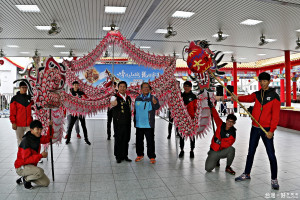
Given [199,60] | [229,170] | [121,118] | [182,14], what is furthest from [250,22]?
[121,118]

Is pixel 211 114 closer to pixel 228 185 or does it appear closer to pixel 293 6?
pixel 228 185

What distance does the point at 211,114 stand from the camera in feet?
11.9

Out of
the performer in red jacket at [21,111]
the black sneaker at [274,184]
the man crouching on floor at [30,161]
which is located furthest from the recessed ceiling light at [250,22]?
the man crouching on floor at [30,161]

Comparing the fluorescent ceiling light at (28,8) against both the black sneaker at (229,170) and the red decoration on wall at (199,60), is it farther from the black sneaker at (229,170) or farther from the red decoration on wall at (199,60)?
the black sneaker at (229,170)

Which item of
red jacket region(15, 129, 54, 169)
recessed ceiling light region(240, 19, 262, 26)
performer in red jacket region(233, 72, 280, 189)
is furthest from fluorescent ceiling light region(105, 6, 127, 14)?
performer in red jacket region(233, 72, 280, 189)

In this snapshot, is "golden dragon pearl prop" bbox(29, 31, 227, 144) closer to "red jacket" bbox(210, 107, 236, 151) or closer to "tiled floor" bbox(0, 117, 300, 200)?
"red jacket" bbox(210, 107, 236, 151)

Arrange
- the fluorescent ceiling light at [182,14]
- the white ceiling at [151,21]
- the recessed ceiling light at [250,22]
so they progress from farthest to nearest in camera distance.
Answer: the recessed ceiling light at [250,22] < the fluorescent ceiling light at [182,14] < the white ceiling at [151,21]

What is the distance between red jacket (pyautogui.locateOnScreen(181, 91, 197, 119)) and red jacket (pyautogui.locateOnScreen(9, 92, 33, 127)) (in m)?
2.63

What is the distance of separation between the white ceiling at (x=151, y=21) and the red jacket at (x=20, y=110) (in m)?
1.79

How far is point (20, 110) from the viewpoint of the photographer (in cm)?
393

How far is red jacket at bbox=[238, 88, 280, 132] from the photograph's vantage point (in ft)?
9.06

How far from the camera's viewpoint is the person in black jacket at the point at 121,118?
12.6 ft

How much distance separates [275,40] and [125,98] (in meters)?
6.32

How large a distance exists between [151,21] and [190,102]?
8.95 ft
